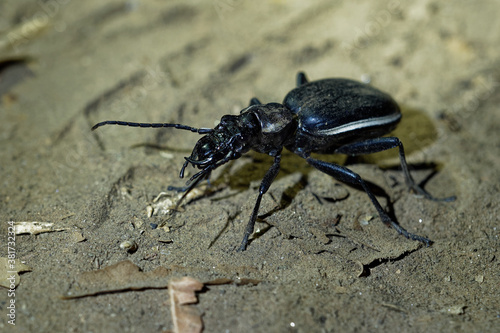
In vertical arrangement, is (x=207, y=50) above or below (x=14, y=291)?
above

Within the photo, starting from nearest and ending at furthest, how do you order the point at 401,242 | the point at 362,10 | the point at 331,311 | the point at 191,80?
the point at 331,311 < the point at 401,242 < the point at 191,80 < the point at 362,10

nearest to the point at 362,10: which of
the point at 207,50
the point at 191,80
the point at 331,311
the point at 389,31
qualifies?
the point at 389,31

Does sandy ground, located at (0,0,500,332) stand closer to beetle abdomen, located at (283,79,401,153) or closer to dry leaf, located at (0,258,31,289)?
dry leaf, located at (0,258,31,289)

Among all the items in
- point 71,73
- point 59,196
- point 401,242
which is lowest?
point 401,242

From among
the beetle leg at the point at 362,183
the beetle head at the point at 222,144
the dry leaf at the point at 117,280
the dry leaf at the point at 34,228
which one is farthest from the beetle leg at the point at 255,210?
the dry leaf at the point at 34,228

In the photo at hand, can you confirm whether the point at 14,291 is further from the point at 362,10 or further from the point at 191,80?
the point at 362,10

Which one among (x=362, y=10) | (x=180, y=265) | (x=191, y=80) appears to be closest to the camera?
(x=180, y=265)

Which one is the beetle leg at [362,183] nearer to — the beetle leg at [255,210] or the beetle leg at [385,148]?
the beetle leg at [385,148]
